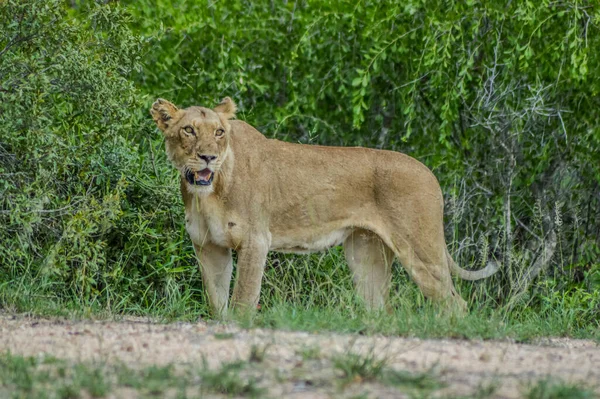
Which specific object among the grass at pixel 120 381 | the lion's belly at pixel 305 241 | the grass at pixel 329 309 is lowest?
the grass at pixel 329 309

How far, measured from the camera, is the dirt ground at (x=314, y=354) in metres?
4.07

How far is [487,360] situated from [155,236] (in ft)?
12.3

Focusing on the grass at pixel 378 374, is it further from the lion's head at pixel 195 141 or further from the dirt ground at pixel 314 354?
the lion's head at pixel 195 141

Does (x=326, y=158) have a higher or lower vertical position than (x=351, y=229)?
higher

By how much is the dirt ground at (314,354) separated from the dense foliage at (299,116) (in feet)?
4.95

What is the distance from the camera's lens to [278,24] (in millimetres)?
9906

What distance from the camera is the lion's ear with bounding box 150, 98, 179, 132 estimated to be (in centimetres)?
718

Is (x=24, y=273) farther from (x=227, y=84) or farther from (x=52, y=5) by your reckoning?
(x=227, y=84)

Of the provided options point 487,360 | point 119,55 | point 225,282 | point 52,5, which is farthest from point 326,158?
point 487,360

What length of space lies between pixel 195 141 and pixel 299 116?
2655 millimetres

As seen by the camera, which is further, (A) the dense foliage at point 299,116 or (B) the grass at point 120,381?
(A) the dense foliage at point 299,116

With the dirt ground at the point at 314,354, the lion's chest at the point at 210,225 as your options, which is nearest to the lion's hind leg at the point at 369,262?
the lion's chest at the point at 210,225

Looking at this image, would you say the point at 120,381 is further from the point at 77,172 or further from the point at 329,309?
the point at 77,172

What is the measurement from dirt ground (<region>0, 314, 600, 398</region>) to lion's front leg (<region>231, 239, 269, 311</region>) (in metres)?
1.44
